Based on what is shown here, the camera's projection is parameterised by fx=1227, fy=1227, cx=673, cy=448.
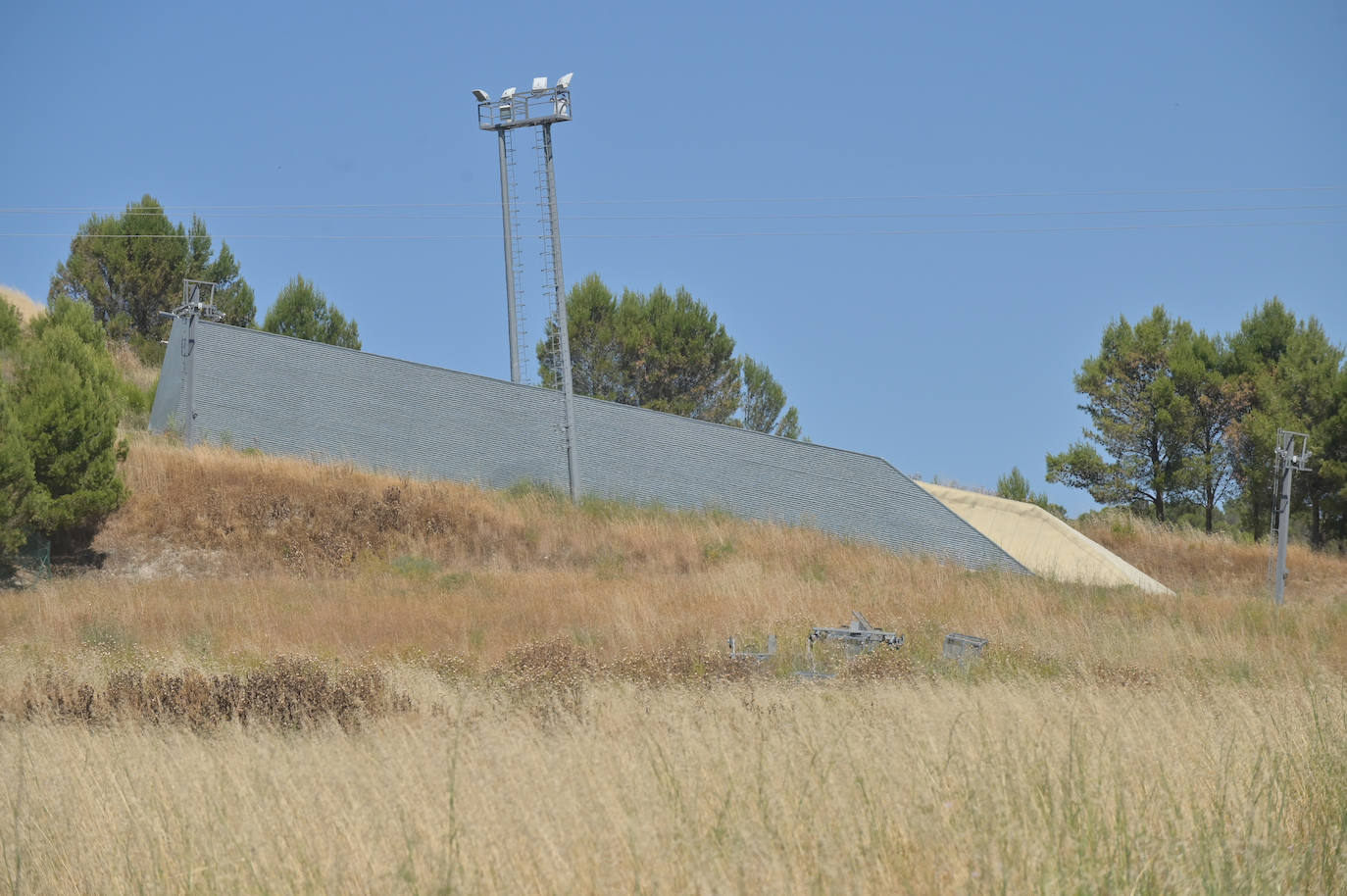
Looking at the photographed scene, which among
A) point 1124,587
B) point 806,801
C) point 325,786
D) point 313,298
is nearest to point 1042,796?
point 806,801

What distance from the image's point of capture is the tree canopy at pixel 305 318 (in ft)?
169

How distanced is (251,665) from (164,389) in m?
20.4

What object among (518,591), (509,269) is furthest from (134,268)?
(518,591)

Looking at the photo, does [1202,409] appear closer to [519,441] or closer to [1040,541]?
[1040,541]

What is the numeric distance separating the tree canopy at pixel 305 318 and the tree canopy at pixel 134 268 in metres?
2.40

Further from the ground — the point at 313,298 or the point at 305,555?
the point at 313,298

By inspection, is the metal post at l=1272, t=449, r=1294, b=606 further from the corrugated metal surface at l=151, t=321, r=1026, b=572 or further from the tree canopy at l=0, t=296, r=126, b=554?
the tree canopy at l=0, t=296, r=126, b=554

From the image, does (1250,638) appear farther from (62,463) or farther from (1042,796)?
(62,463)

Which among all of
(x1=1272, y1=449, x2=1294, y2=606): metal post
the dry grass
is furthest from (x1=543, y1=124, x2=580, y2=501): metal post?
the dry grass

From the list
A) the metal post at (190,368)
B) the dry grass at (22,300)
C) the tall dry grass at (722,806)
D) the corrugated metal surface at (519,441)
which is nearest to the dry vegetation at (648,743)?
the tall dry grass at (722,806)

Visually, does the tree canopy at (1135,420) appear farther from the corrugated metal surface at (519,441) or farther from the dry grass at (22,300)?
the dry grass at (22,300)

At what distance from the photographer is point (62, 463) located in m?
22.7

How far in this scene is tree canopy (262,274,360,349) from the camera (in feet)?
169

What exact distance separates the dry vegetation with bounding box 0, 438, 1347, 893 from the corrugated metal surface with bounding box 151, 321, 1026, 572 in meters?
10.1
